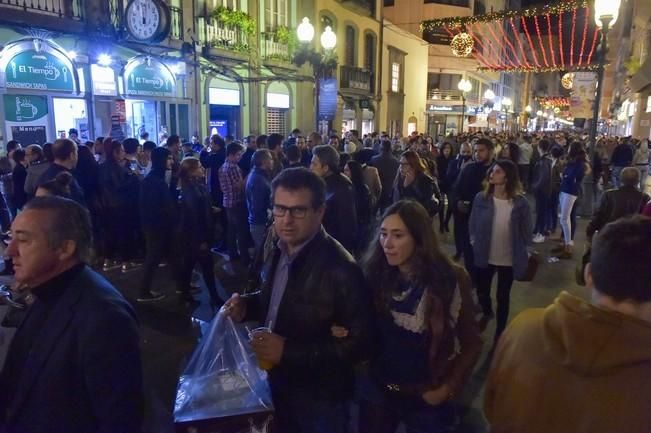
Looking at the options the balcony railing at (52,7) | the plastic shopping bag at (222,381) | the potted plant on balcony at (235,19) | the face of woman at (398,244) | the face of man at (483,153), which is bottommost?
the plastic shopping bag at (222,381)

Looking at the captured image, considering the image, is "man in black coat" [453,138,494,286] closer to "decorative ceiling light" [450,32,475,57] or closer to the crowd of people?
the crowd of people

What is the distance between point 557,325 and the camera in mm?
1440

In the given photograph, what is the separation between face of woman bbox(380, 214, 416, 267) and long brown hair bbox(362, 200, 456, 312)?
22 millimetres

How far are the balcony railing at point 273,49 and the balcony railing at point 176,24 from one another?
14.1 feet

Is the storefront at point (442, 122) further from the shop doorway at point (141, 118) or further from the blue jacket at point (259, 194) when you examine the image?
the blue jacket at point (259, 194)

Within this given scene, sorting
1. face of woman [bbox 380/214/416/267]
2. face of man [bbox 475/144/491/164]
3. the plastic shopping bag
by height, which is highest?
face of man [bbox 475/144/491/164]

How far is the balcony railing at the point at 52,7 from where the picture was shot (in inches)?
406

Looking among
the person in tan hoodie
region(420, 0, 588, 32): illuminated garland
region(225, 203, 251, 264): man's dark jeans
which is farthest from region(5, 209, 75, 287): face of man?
region(420, 0, 588, 32): illuminated garland

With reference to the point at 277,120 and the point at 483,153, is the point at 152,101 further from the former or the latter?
the point at 483,153

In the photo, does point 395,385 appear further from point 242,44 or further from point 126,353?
point 242,44

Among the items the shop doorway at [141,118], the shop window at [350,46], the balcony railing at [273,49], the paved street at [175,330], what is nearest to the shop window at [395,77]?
the shop window at [350,46]

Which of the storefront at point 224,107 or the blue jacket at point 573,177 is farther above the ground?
the storefront at point 224,107

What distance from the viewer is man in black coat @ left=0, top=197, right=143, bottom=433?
Result: 1665 millimetres

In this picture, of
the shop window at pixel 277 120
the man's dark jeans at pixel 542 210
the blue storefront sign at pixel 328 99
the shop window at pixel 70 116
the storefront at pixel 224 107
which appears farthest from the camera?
the shop window at pixel 277 120
